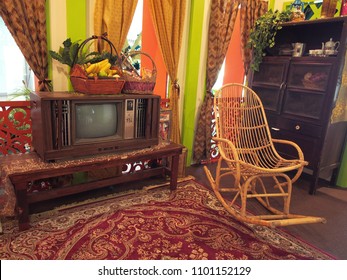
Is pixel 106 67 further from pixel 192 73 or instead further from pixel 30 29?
pixel 192 73

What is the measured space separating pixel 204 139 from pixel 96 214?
1663 mm

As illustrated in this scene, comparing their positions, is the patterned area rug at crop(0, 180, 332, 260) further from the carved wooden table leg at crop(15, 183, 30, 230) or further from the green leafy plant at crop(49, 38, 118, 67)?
the green leafy plant at crop(49, 38, 118, 67)

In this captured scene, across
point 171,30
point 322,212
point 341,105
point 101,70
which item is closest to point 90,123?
point 101,70

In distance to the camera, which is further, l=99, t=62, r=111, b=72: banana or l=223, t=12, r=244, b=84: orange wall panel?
l=223, t=12, r=244, b=84: orange wall panel

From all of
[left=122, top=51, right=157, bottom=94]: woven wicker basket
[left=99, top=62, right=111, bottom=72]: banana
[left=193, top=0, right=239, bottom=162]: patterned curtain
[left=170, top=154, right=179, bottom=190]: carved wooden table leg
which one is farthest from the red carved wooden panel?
[left=193, top=0, right=239, bottom=162]: patterned curtain

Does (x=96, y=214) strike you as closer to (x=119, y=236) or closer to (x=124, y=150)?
(x=119, y=236)

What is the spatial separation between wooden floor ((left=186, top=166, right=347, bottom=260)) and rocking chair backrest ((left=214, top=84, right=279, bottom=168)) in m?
0.54

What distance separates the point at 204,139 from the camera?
3383mm

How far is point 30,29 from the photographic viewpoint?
2086mm

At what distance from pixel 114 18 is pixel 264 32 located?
5.58 feet

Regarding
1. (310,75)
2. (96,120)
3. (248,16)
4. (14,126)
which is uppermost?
(248,16)

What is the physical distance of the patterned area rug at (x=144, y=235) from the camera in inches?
69.2

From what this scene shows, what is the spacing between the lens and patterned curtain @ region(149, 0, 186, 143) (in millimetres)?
2701

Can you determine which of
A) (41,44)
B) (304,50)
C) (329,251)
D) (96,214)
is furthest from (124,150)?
(304,50)
